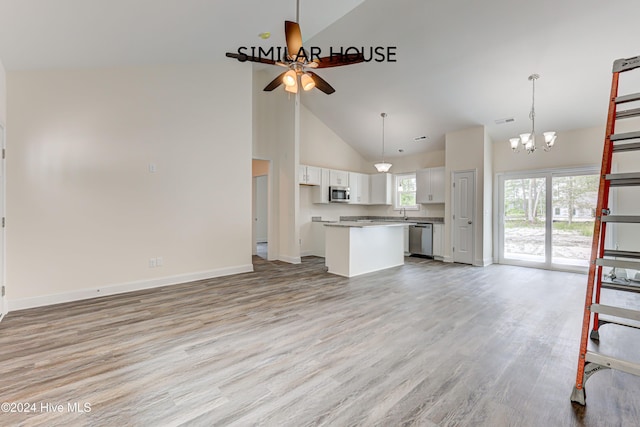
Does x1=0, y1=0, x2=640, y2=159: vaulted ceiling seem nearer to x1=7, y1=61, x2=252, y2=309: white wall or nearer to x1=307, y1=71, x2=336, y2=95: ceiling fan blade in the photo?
x1=7, y1=61, x2=252, y2=309: white wall

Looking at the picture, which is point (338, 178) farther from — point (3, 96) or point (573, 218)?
point (3, 96)

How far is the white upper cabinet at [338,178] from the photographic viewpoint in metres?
7.50

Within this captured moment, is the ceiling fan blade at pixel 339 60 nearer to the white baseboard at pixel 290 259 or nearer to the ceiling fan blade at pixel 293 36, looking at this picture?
the ceiling fan blade at pixel 293 36

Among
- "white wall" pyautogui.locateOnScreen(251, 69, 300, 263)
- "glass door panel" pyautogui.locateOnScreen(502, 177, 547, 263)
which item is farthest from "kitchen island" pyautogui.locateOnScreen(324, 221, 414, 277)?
"glass door panel" pyautogui.locateOnScreen(502, 177, 547, 263)

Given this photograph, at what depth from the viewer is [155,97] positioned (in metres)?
4.38

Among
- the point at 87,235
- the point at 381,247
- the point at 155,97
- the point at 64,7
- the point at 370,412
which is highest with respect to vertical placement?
the point at 64,7

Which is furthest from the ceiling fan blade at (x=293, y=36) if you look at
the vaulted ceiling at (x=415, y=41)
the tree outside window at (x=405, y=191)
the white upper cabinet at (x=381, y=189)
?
the tree outside window at (x=405, y=191)

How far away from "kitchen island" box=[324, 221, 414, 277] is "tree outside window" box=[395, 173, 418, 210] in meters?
2.38

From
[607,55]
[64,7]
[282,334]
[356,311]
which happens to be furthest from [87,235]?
[607,55]

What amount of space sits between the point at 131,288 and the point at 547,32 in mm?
6590

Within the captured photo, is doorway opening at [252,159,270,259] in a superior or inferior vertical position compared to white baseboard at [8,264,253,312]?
superior

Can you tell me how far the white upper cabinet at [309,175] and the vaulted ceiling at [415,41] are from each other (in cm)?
199

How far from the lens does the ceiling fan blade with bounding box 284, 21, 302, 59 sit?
2.86m

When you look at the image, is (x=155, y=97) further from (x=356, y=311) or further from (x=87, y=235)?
(x=356, y=311)
